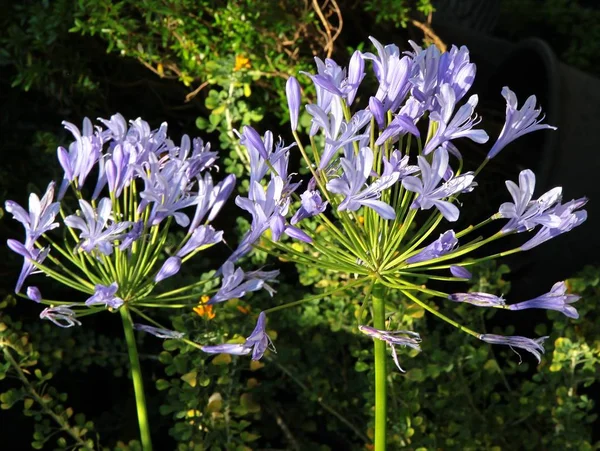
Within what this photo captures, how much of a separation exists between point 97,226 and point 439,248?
0.36 m

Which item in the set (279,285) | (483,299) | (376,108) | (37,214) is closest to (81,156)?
(37,214)

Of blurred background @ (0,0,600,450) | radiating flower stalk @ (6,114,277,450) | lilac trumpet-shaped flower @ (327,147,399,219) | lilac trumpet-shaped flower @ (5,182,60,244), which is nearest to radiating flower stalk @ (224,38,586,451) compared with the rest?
lilac trumpet-shaped flower @ (327,147,399,219)

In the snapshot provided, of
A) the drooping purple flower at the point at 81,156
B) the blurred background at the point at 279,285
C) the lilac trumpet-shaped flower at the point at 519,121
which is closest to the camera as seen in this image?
the lilac trumpet-shaped flower at the point at 519,121

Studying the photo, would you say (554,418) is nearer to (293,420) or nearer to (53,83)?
(293,420)

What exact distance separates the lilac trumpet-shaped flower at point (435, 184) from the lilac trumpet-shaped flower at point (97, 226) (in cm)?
30

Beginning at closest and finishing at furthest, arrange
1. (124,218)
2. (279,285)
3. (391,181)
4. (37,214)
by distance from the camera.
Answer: (391,181)
(37,214)
(124,218)
(279,285)

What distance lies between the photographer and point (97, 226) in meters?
0.95

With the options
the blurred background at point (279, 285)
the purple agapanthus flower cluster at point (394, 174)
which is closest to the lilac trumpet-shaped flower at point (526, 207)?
the purple agapanthus flower cluster at point (394, 174)

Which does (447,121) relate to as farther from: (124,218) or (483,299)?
(124,218)

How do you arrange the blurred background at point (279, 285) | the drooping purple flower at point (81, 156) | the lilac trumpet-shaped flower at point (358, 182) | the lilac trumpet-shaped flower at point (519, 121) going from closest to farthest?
1. the lilac trumpet-shaped flower at point (358, 182)
2. the lilac trumpet-shaped flower at point (519, 121)
3. the drooping purple flower at point (81, 156)
4. the blurred background at point (279, 285)

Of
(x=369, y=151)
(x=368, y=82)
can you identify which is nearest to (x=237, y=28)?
(x=368, y=82)

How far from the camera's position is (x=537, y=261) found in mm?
2113

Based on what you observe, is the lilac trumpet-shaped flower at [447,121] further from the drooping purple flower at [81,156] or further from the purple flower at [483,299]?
the drooping purple flower at [81,156]

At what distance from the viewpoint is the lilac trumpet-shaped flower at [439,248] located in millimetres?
815
